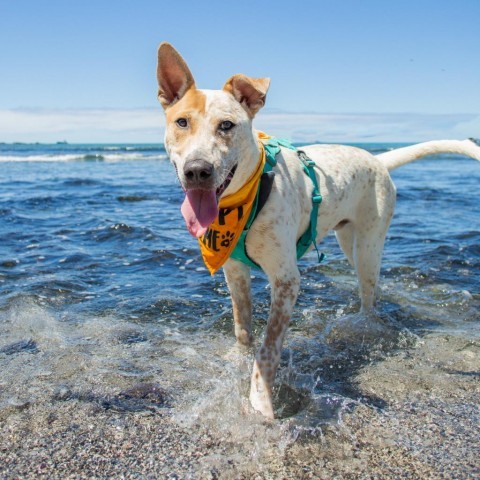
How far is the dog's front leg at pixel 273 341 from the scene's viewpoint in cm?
330

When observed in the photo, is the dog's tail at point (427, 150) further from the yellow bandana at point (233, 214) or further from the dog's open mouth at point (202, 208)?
the dog's open mouth at point (202, 208)

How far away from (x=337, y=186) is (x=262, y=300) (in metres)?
1.77

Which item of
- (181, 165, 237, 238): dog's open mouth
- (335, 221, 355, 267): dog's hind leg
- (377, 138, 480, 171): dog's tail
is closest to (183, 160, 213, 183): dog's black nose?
(181, 165, 237, 238): dog's open mouth

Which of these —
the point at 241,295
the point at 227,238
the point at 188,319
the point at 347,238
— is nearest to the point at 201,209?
the point at 227,238

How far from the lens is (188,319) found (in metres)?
5.05

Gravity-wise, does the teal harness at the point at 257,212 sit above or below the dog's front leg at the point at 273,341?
above

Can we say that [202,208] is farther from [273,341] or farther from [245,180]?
[273,341]

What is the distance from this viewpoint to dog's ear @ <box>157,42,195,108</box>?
11.1ft

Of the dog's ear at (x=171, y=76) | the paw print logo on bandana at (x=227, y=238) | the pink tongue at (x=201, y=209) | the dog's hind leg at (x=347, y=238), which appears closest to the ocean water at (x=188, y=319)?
the dog's hind leg at (x=347, y=238)

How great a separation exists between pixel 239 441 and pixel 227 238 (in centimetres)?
117

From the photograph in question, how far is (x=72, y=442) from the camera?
2965mm

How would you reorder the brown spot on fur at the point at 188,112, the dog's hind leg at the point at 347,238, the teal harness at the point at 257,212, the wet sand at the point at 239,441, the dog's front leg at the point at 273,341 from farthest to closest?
the dog's hind leg at the point at 347,238, the teal harness at the point at 257,212, the dog's front leg at the point at 273,341, the brown spot on fur at the point at 188,112, the wet sand at the point at 239,441

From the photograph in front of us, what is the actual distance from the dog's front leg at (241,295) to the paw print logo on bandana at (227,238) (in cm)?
52

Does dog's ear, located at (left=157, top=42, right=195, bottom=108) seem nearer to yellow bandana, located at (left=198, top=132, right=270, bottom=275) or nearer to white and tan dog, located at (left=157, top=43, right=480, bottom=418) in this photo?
white and tan dog, located at (left=157, top=43, right=480, bottom=418)
